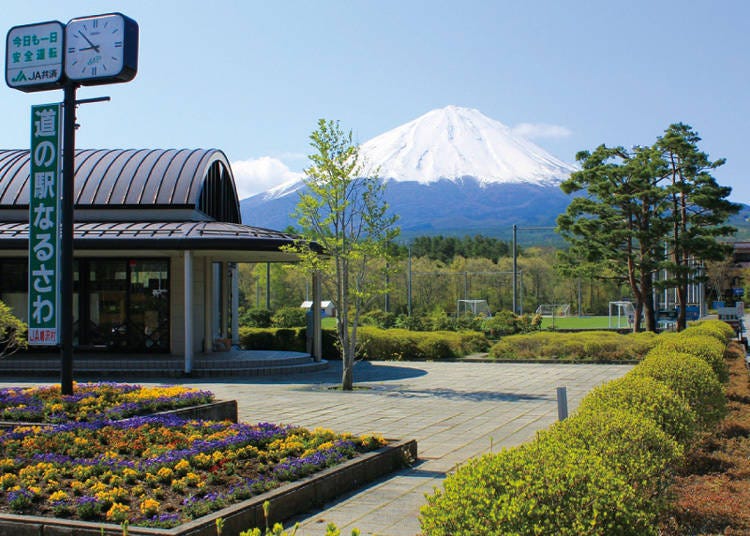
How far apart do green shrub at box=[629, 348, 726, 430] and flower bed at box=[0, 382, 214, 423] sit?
5390mm

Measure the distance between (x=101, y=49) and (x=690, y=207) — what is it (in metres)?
Result: 25.2

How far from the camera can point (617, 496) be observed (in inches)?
142

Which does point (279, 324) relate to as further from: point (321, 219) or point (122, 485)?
point (122, 485)

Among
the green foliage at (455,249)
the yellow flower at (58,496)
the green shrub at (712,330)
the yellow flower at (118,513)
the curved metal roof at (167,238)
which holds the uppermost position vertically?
the green foliage at (455,249)

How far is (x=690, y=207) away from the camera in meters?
29.8

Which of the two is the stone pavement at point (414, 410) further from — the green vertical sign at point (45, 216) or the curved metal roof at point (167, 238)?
the green vertical sign at point (45, 216)

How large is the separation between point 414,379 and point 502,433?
7.30 metres

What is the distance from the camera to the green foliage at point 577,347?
20.7 metres

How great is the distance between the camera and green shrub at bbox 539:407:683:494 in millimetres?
4363

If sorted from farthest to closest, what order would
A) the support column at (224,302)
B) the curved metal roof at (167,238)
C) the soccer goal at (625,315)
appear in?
the soccer goal at (625,315) → the support column at (224,302) → the curved metal roof at (167,238)

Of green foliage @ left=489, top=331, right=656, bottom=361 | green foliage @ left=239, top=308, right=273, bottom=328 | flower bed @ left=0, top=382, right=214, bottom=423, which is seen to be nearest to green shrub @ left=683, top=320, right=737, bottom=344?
green foliage @ left=489, top=331, right=656, bottom=361

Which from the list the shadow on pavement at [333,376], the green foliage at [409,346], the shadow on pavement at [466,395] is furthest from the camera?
the green foliage at [409,346]

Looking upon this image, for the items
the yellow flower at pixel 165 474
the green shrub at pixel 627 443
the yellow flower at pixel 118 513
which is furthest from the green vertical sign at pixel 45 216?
the green shrub at pixel 627 443

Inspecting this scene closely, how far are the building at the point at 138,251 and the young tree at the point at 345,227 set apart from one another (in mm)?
2580
